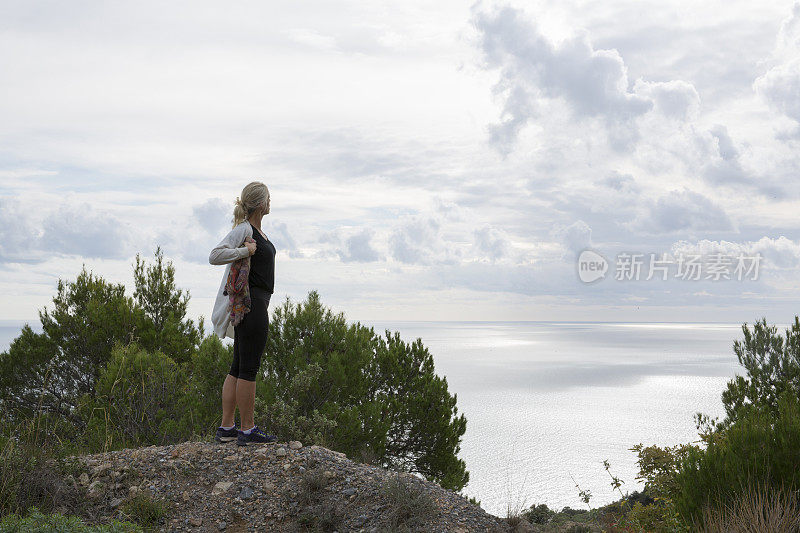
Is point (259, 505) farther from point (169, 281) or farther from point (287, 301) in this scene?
point (169, 281)

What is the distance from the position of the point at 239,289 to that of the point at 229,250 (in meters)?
0.36

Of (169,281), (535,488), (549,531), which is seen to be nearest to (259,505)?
(549,531)

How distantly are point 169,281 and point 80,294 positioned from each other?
7.72ft

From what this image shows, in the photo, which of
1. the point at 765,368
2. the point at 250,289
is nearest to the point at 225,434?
the point at 250,289

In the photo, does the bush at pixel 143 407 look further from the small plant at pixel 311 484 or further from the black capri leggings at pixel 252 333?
the small plant at pixel 311 484

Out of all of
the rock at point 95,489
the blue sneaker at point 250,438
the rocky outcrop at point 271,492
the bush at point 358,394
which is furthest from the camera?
the bush at point 358,394

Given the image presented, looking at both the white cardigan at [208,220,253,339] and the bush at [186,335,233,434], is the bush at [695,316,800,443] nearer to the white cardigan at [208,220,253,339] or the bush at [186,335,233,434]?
the bush at [186,335,233,434]

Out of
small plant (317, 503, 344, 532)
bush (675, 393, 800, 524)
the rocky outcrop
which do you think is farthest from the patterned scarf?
bush (675, 393, 800, 524)

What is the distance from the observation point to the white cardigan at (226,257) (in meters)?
5.10

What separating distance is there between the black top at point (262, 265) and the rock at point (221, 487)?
1.72 metres

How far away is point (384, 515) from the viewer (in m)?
4.68

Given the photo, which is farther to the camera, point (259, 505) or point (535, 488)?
point (535, 488)

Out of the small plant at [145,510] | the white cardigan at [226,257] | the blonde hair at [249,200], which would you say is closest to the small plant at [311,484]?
the small plant at [145,510]

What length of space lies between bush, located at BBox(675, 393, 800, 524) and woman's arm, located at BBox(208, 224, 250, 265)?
→ 389 centimetres
